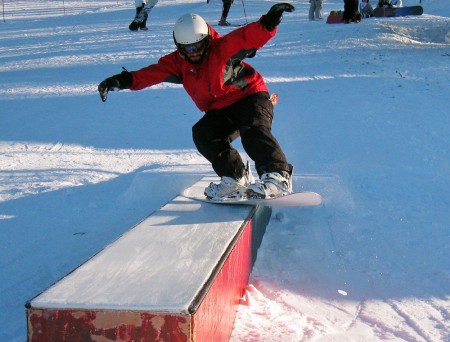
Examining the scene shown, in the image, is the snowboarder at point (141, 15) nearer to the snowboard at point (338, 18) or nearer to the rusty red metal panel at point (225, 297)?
the snowboard at point (338, 18)

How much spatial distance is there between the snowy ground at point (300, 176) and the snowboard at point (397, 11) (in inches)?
187

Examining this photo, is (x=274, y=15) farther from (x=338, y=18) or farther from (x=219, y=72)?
(x=338, y=18)

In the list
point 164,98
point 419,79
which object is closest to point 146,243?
point 164,98

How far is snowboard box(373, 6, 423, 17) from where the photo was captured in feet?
49.5

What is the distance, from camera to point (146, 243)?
8.80ft

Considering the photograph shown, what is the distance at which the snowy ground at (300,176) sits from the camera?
2.97m

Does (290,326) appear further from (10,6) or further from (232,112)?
(10,6)

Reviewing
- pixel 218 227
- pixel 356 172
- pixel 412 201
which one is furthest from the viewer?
pixel 356 172

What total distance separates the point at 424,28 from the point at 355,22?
5.27 ft

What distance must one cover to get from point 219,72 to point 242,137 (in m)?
0.45

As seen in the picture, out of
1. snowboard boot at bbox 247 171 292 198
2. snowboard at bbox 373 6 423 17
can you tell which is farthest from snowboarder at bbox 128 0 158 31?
snowboard boot at bbox 247 171 292 198

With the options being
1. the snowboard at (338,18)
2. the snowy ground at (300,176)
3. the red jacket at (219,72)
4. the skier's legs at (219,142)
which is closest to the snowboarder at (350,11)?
the snowboard at (338,18)

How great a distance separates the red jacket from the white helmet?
0.13 metres

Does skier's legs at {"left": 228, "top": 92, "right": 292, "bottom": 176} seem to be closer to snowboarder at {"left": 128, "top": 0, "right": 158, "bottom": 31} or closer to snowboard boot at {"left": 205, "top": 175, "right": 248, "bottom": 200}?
snowboard boot at {"left": 205, "top": 175, "right": 248, "bottom": 200}
